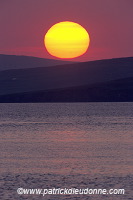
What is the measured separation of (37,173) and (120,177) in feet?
14.9

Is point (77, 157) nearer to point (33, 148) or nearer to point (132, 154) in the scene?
point (132, 154)

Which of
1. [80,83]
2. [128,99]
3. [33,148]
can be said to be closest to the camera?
[33,148]

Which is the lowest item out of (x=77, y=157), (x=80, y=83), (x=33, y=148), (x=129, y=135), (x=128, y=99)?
(x=77, y=157)

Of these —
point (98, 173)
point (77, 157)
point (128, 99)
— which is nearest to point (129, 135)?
point (77, 157)

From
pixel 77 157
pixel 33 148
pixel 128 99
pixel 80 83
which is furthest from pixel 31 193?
pixel 80 83

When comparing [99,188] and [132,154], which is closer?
[99,188]

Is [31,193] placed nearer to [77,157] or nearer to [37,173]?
[37,173]

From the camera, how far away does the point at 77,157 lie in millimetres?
37188

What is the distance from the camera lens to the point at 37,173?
30625mm

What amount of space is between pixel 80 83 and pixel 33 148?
147307mm

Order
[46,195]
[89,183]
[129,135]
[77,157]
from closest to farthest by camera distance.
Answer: [46,195]
[89,183]
[77,157]
[129,135]

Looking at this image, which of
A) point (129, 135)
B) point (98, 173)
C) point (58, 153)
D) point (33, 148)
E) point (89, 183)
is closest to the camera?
point (89, 183)

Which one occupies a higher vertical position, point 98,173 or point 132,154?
point 132,154

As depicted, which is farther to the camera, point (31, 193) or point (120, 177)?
point (120, 177)
